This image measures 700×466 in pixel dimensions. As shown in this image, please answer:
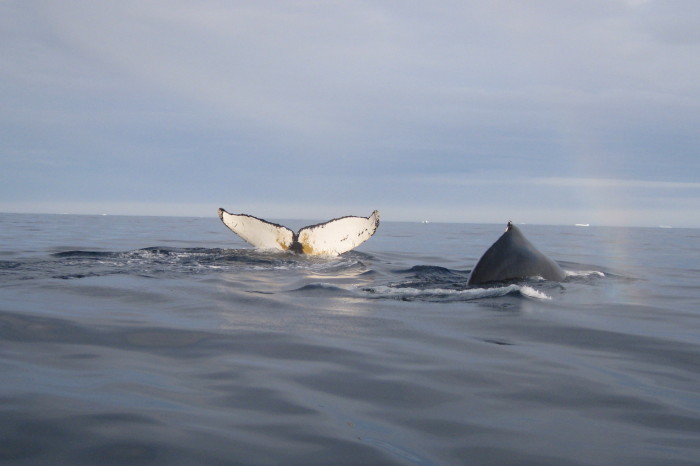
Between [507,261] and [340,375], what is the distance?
18.5 ft

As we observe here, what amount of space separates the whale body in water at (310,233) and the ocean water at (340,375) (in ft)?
14.5

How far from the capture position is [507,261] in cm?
973

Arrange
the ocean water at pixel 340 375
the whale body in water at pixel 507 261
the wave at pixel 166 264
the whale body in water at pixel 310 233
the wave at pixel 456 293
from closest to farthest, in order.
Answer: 1. the ocean water at pixel 340 375
2. the wave at pixel 456 293
3. the whale body in water at pixel 507 261
4. the wave at pixel 166 264
5. the whale body in water at pixel 310 233

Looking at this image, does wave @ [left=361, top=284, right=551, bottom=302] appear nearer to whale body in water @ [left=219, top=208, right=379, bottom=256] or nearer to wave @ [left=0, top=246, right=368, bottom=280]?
wave @ [left=0, top=246, right=368, bottom=280]

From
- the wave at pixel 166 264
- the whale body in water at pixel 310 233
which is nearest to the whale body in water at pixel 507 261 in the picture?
the wave at pixel 166 264

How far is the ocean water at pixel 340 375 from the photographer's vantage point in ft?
10.8

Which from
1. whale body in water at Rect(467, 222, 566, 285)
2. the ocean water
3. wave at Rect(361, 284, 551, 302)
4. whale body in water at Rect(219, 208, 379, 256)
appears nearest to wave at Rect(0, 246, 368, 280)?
whale body in water at Rect(219, 208, 379, 256)

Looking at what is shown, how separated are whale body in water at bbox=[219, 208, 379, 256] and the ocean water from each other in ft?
14.5

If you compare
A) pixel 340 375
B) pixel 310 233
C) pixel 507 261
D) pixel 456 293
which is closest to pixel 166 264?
pixel 310 233

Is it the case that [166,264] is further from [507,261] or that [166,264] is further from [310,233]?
[507,261]

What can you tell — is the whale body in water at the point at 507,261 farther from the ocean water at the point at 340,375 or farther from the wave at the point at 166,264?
the wave at the point at 166,264

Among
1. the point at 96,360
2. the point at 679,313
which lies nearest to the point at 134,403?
the point at 96,360

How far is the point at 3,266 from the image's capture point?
427 inches

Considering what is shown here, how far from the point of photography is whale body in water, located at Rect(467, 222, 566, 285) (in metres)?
9.68
